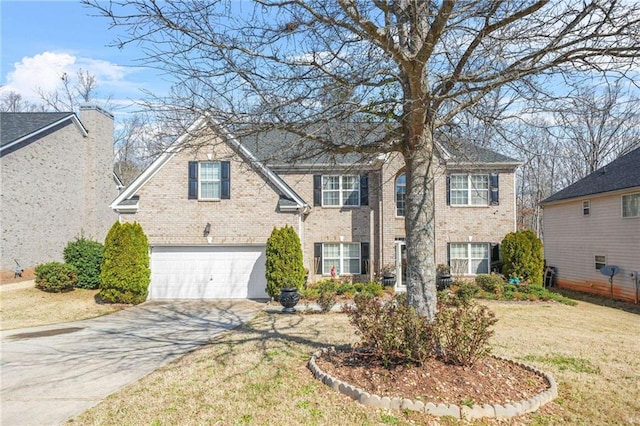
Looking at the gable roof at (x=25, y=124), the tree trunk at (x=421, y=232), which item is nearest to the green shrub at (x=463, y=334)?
the tree trunk at (x=421, y=232)

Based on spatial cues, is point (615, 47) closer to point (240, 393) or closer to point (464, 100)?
point (464, 100)

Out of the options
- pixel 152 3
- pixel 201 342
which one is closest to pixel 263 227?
pixel 201 342

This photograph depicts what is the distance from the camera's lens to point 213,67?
19.0 ft

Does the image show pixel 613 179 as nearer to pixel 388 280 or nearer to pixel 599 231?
pixel 599 231

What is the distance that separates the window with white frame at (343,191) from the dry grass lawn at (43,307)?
9.36 meters

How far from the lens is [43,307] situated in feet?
44.8

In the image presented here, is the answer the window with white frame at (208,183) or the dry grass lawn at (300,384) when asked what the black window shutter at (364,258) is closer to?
the window with white frame at (208,183)

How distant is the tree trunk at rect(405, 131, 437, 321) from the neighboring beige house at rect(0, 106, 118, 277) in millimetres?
17692

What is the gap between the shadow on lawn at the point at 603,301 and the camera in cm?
1524

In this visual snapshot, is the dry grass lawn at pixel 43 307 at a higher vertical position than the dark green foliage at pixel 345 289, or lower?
lower

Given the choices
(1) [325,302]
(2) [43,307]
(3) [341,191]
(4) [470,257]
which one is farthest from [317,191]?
(2) [43,307]

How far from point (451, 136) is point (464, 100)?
1397mm

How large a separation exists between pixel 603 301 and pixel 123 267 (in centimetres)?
1874

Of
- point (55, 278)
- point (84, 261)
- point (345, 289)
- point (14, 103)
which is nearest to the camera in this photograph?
point (55, 278)
